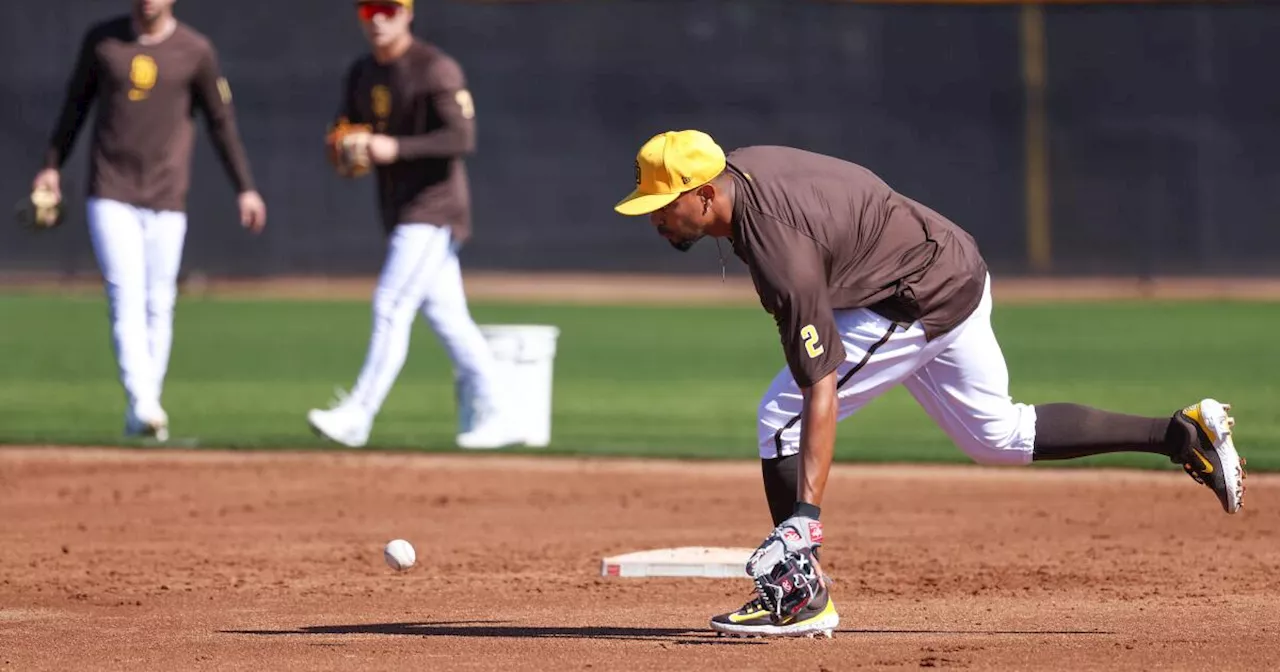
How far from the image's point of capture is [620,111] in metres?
23.4

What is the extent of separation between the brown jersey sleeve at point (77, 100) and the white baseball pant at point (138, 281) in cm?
56

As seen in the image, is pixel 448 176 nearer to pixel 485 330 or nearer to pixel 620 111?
pixel 485 330

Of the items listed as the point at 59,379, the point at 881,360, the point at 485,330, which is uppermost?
the point at 881,360

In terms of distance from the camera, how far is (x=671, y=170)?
5246 millimetres

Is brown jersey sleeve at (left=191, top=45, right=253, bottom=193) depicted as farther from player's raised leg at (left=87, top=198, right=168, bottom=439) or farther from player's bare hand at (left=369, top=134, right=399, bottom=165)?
player's bare hand at (left=369, top=134, right=399, bottom=165)

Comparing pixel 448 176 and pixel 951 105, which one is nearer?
pixel 448 176

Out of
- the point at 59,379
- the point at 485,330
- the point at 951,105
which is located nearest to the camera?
the point at 485,330

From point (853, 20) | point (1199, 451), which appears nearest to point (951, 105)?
point (853, 20)

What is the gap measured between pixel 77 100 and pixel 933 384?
6187 mm

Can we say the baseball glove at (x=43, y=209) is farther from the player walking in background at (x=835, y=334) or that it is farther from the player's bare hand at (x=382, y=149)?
the player walking in background at (x=835, y=334)

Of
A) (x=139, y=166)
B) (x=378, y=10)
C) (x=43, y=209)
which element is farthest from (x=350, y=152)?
(x=43, y=209)

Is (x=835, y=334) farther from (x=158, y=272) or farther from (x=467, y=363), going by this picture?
(x=158, y=272)

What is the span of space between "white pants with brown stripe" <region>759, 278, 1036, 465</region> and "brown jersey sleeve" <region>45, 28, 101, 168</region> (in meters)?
5.81

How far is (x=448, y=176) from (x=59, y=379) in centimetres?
509
